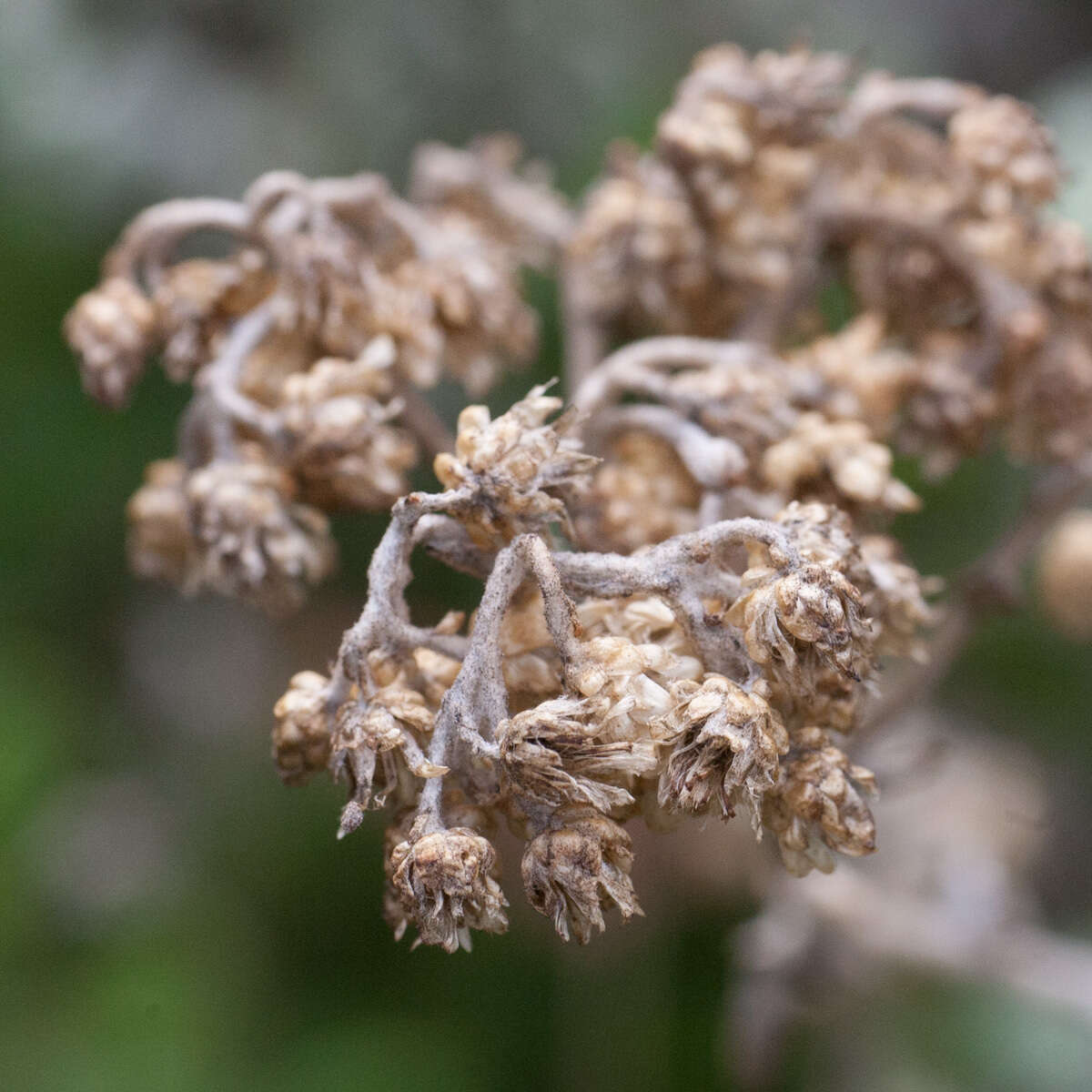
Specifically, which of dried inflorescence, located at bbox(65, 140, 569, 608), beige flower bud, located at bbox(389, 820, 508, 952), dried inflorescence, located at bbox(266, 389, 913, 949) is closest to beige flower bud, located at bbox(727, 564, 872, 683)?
dried inflorescence, located at bbox(266, 389, 913, 949)

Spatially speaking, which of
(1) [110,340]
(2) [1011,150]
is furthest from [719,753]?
(2) [1011,150]

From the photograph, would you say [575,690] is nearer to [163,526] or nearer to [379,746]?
[379,746]

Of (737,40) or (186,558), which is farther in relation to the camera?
(737,40)

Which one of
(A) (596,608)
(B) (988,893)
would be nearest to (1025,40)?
(B) (988,893)

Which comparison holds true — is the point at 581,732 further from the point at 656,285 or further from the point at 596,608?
the point at 656,285

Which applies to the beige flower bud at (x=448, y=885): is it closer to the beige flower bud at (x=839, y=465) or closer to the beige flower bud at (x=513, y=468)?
the beige flower bud at (x=513, y=468)

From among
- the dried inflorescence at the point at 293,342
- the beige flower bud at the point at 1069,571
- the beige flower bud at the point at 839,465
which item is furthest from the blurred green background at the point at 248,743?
the beige flower bud at the point at 839,465

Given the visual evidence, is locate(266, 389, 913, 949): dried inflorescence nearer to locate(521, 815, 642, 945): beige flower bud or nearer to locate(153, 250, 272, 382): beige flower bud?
locate(521, 815, 642, 945): beige flower bud
